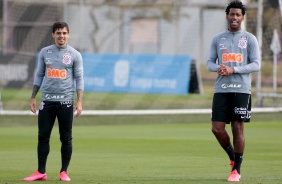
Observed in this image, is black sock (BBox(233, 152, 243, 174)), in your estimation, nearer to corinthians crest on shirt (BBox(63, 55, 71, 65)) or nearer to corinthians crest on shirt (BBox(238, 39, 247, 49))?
corinthians crest on shirt (BBox(238, 39, 247, 49))

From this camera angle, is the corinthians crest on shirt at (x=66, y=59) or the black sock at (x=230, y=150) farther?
the black sock at (x=230, y=150)

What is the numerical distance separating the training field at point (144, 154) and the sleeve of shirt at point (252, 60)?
4.69 feet

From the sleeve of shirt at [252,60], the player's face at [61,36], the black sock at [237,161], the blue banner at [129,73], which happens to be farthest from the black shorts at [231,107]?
the blue banner at [129,73]

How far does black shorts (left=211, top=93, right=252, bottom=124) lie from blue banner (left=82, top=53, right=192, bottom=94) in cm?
2243

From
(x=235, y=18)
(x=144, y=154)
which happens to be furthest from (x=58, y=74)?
(x=144, y=154)

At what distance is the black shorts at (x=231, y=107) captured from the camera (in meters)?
11.7

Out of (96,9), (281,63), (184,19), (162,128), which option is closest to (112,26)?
(96,9)

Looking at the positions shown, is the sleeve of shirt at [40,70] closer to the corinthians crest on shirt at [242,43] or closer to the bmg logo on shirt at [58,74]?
the bmg logo on shirt at [58,74]

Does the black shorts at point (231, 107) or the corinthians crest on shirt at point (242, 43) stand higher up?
the corinthians crest on shirt at point (242, 43)

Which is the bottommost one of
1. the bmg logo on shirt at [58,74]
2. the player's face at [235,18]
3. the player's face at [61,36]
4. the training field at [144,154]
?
the training field at [144,154]

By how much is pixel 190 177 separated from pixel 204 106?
1969cm

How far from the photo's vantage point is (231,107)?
11.8m

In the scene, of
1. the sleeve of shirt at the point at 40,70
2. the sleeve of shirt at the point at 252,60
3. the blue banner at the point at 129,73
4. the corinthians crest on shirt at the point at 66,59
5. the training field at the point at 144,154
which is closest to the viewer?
the sleeve of shirt at the point at 252,60

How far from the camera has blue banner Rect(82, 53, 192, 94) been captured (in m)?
34.3
